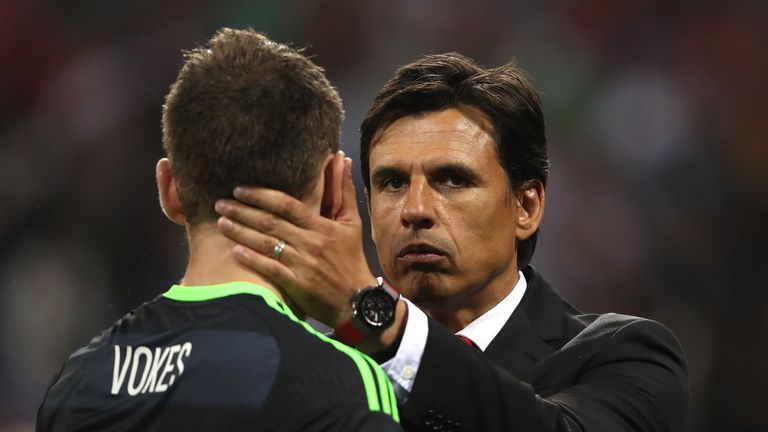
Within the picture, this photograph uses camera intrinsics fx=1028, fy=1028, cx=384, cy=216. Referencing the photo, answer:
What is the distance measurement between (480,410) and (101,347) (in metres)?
0.92

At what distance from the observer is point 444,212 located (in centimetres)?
320

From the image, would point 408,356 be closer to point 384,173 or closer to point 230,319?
point 230,319

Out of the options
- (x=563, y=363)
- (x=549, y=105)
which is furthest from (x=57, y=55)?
(x=563, y=363)

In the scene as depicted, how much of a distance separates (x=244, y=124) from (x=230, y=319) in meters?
0.35

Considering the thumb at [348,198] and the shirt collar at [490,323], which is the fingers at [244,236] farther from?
the shirt collar at [490,323]

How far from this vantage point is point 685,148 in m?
6.45

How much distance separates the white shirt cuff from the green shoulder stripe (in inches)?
18.8

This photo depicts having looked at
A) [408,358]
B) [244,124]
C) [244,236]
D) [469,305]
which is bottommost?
[469,305]

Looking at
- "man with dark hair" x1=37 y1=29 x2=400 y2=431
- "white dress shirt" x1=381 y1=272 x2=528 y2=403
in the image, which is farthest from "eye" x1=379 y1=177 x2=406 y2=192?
"man with dark hair" x1=37 y1=29 x2=400 y2=431

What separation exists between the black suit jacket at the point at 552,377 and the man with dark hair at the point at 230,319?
552 mm

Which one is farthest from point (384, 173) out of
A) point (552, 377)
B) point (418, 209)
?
point (552, 377)

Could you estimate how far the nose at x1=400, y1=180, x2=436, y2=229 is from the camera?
3.16m

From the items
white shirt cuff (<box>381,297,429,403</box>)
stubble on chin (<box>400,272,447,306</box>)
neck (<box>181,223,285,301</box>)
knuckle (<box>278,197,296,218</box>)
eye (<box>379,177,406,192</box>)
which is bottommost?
stubble on chin (<box>400,272,447,306</box>)

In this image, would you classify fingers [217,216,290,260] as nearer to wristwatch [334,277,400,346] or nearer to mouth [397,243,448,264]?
wristwatch [334,277,400,346]
